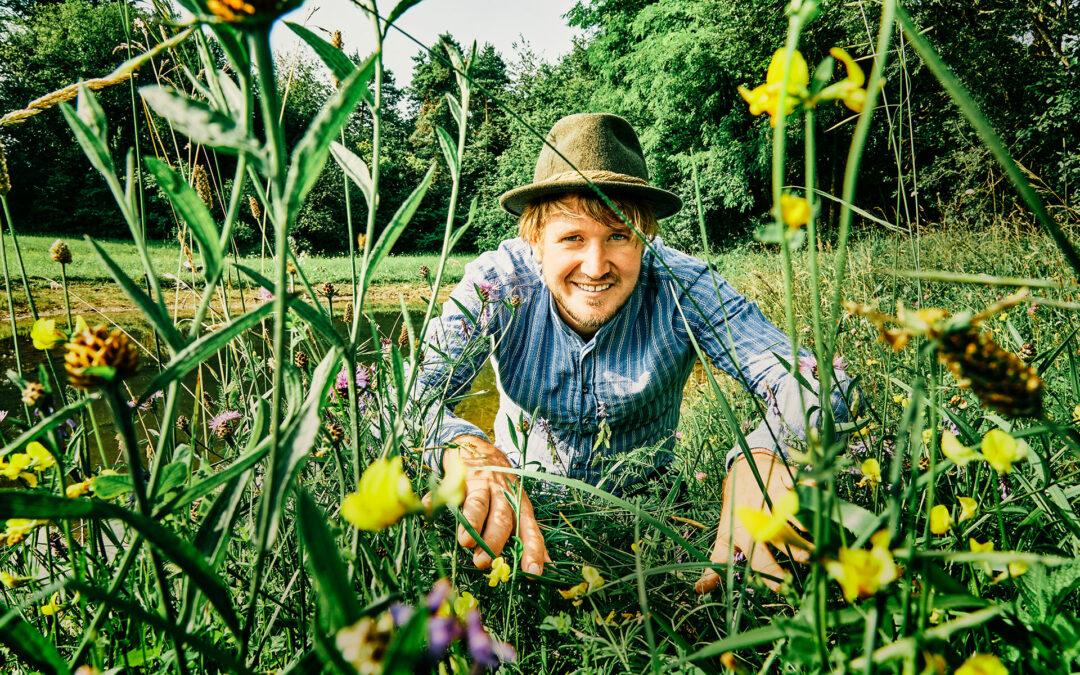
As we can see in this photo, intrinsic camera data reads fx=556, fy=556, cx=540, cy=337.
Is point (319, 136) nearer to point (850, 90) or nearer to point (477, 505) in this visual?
point (850, 90)

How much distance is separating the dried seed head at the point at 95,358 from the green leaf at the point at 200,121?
0.37 ft

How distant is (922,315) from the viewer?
247 millimetres

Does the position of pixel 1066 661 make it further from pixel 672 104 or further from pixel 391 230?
pixel 672 104

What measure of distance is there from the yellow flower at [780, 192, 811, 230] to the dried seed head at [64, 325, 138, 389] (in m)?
0.31

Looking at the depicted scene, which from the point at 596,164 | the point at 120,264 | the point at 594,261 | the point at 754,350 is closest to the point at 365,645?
the point at 594,261

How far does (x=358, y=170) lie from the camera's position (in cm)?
41

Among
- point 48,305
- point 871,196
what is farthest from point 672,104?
point 48,305

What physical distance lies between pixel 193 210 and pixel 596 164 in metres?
1.36


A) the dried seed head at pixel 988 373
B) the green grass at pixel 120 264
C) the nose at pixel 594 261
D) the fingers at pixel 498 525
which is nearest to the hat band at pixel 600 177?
the nose at pixel 594 261

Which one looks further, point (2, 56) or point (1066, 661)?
point (2, 56)

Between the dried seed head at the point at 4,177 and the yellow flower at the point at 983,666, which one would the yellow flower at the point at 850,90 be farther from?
the dried seed head at the point at 4,177

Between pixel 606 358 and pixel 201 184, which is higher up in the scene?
pixel 201 184

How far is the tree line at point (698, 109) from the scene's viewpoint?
202 inches

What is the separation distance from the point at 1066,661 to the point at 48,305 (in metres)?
6.26
